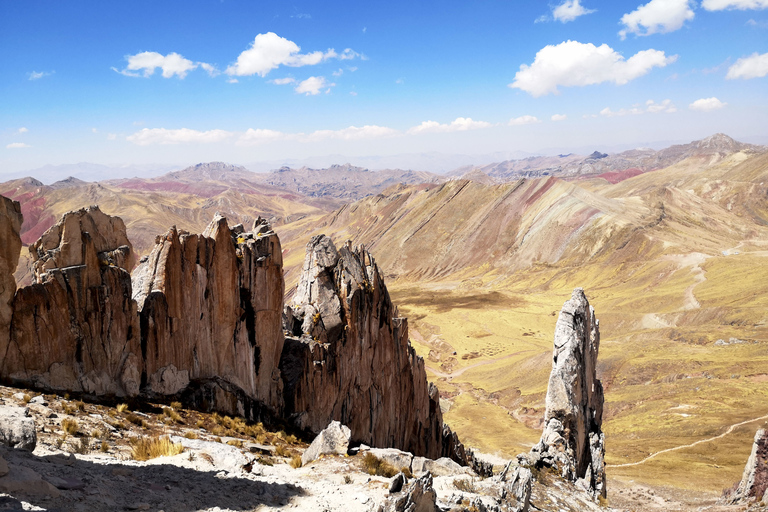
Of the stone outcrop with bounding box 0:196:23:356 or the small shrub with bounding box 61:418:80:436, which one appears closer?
the small shrub with bounding box 61:418:80:436

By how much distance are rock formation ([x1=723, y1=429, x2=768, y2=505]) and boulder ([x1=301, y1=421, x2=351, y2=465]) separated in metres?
20.5

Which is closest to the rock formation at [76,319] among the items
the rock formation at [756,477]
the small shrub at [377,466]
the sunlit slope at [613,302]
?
the small shrub at [377,466]

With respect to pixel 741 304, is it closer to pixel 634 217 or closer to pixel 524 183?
pixel 634 217

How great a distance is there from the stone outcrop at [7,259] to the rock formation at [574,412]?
18109 mm

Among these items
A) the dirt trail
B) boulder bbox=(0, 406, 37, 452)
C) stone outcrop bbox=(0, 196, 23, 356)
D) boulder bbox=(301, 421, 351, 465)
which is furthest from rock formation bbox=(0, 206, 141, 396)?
the dirt trail

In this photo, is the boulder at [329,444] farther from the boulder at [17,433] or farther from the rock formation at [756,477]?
the rock formation at [756,477]

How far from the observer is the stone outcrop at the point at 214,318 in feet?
53.7

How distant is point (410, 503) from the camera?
9703mm

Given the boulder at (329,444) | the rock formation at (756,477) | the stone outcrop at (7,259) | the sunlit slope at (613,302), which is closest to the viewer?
the stone outcrop at (7,259)

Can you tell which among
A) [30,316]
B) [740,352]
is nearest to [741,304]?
[740,352]

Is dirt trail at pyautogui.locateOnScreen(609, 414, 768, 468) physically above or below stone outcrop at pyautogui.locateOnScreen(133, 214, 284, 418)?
below

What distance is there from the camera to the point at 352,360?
23906 millimetres

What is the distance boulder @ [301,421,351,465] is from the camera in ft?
46.1

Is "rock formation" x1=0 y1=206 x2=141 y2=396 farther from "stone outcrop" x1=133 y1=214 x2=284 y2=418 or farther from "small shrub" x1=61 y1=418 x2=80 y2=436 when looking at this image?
"small shrub" x1=61 y1=418 x2=80 y2=436
